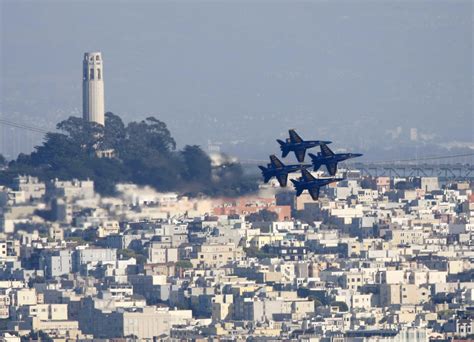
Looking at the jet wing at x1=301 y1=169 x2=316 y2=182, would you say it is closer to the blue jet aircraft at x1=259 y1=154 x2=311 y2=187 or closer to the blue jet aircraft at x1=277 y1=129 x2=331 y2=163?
the blue jet aircraft at x1=277 y1=129 x2=331 y2=163

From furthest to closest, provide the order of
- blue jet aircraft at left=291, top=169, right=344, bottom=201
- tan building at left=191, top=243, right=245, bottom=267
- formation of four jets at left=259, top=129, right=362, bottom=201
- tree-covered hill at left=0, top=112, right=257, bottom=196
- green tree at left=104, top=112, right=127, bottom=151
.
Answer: green tree at left=104, top=112, right=127, bottom=151
tan building at left=191, top=243, right=245, bottom=267
tree-covered hill at left=0, top=112, right=257, bottom=196
blue jet aircraft at left=291, top=169, right=344, bottom=201
formation of four jets at left=259, top=129, right=362, bottom=201

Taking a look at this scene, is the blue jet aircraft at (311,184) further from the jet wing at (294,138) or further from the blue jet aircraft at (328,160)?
the jet wing at (294,138)

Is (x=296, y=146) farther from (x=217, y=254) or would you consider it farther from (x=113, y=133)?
(x=113, y=133)

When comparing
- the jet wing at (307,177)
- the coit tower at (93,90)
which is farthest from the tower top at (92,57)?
the jet wing at (307,177)

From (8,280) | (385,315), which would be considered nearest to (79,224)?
(8,280)

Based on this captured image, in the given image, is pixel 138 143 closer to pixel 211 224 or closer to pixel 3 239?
pixel 211 224

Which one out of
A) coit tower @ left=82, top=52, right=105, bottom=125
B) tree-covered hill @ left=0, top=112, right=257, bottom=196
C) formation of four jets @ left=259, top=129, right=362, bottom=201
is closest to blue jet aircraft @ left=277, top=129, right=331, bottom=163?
formation of four jets @ left=259, top=129, right=362, bottom=201
